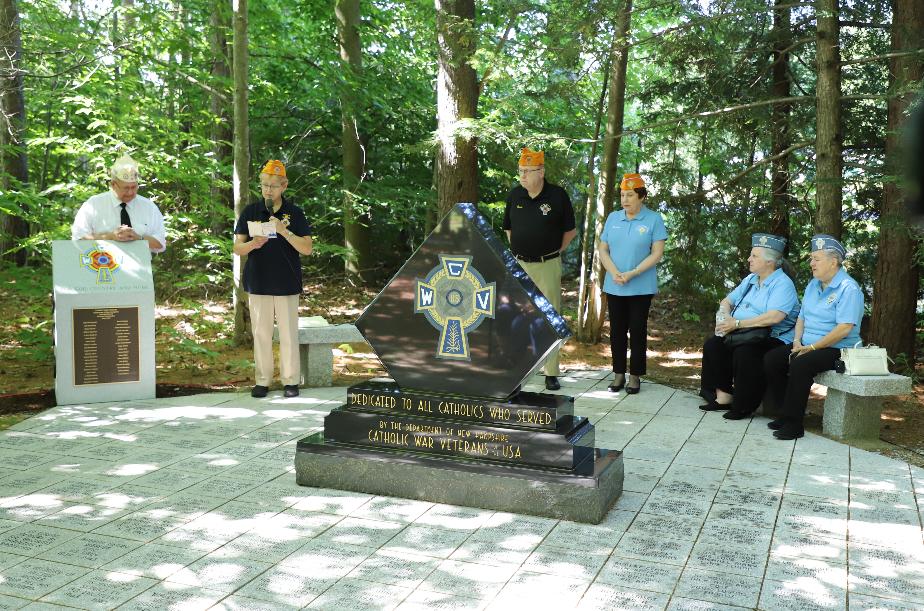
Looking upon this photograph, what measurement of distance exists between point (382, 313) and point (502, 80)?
523 centimetres

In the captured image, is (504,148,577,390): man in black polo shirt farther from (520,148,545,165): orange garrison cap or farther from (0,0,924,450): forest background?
(0,0,924,450): forest background

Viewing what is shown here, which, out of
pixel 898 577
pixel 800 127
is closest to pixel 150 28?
pixel 800 127

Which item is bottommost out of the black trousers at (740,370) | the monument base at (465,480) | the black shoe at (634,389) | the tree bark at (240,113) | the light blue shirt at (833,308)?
the monument base at (465,480)

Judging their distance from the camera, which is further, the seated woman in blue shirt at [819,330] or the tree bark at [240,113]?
the tree bark at [240,113]

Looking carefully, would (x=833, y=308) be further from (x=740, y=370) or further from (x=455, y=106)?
(x=455, y=106)

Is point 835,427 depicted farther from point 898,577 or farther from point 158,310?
point 158,310

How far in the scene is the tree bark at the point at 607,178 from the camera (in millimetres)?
9538

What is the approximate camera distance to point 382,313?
17.0 ft

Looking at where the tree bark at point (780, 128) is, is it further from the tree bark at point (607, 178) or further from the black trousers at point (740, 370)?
the black trousers at point (740, 370)

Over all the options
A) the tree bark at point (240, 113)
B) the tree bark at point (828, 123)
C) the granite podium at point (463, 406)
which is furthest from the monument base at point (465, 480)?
the tree bark at point (828, 123)

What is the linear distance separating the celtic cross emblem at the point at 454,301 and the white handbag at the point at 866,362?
2852 mm

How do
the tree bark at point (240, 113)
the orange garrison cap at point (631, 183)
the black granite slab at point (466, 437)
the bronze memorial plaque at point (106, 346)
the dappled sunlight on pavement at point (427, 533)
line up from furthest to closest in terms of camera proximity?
the tree bark at point (240, 113)
the orange garrison cap at point (631, 183)
the bronze memorial plaque at point (106, 346)
the black granite slab at point (466, 437)
the dappled sunlight on pavement at point (427, 533)

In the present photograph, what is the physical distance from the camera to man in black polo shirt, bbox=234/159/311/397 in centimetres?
681

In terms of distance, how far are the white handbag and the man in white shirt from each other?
5.48m
